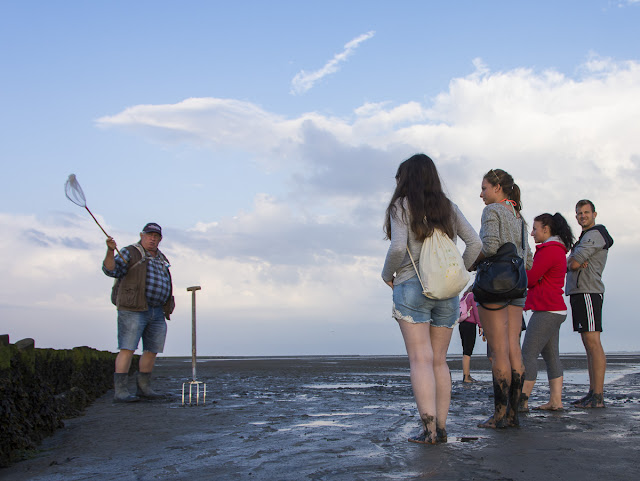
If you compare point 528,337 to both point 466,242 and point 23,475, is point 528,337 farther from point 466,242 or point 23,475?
point 23,475

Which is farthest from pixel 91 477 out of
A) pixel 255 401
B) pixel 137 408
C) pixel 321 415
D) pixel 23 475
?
pixel 255 401

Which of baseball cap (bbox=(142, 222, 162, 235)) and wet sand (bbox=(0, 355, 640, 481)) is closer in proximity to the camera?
wet sand (bbox=(0, 355, 640, 481))

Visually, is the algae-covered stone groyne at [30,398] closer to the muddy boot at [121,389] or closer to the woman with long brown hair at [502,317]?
the muddy boot at [121,389]

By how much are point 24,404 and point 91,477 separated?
1630 millimetres

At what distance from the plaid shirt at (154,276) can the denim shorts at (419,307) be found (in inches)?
184

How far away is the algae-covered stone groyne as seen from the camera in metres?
4.30

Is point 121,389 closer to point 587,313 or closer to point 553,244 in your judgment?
point 553,244

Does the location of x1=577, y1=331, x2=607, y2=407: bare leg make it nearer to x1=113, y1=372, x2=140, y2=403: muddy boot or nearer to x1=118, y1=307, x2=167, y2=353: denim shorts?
x1=118, y1=307, x2=167, y2=353: denim shorts

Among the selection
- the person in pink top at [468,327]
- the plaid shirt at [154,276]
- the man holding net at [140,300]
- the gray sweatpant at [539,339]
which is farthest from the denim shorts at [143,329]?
the person in pink top at [468,327]

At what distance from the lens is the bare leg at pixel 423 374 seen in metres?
4.28

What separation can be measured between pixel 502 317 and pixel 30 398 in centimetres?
410

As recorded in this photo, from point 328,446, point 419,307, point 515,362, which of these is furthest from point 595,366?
point 328,446

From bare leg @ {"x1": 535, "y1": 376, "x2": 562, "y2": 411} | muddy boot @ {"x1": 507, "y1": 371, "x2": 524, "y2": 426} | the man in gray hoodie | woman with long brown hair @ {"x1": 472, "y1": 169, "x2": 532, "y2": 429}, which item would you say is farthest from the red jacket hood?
muddy boot @ {"x1": 507, "y1": 371, "x2": 524, "y2": 426}

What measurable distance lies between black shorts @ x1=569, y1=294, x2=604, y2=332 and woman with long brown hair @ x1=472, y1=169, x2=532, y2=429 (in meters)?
1.75
